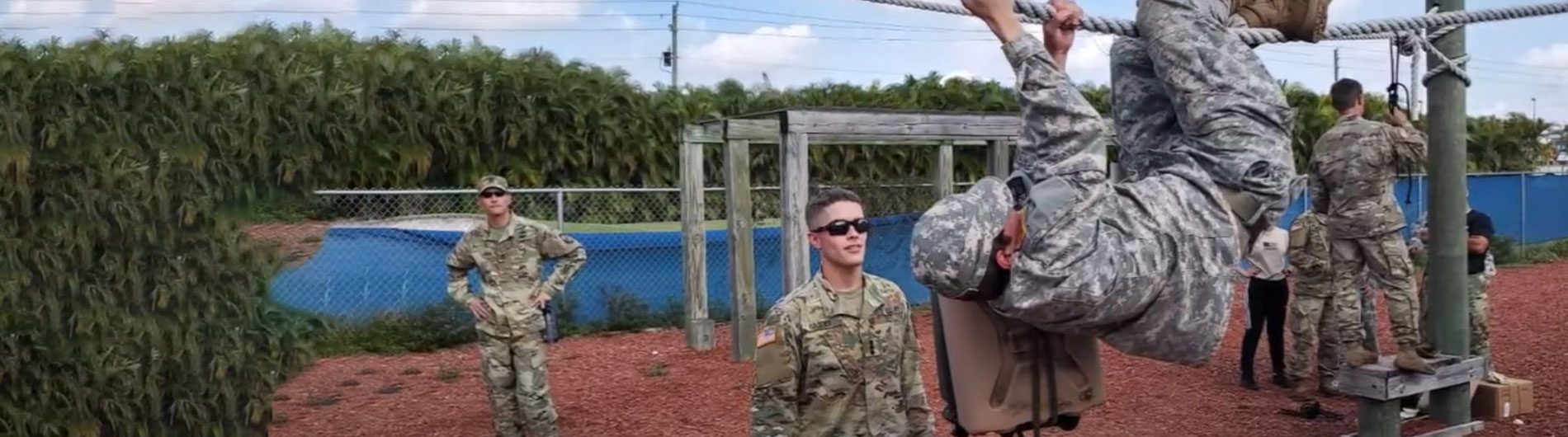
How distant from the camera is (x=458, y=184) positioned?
490 inches

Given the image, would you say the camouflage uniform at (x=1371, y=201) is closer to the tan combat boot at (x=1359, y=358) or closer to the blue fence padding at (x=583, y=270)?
the tan combat boot at (x=1359, y=358)

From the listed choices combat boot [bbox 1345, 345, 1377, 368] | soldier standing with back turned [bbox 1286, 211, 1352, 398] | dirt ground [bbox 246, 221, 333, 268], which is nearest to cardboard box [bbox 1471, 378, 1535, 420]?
combat boot [bbox 1345, 345, 1377, 368]

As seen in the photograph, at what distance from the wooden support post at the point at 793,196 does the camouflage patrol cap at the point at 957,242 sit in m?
5.91

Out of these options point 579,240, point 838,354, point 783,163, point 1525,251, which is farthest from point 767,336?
point 1525,251

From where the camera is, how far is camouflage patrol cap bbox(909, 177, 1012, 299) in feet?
8.66

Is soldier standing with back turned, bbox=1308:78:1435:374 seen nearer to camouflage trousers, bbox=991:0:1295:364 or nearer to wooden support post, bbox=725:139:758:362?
wooden support post, bbox=725:139:758:362

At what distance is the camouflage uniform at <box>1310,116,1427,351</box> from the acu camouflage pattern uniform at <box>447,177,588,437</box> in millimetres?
4176

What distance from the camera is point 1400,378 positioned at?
5.79 metres

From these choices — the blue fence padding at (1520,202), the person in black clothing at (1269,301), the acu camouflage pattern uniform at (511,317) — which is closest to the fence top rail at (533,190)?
the acu camouflage pattern uniform at (511,317)

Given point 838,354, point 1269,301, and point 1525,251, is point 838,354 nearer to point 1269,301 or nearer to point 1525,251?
point 1269,301

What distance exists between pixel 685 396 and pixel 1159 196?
6042 millimetres

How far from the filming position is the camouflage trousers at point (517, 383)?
7.09 metres

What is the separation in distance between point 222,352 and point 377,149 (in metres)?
6.11

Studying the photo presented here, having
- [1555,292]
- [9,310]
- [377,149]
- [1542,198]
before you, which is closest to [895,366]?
[9,310]
